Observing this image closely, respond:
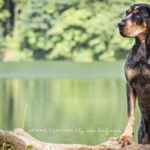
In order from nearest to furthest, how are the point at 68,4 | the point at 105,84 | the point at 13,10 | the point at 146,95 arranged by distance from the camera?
1. the point at 146,95
2. the point at 105,84
3. the point at 68,4
4. the point at 13,10

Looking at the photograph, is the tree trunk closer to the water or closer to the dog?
the water

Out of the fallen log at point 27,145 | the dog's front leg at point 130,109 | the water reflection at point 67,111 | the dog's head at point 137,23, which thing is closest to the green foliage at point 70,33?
the water reflection at point 67,111

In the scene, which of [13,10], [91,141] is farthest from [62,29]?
[91,141]

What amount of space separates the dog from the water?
84 cm

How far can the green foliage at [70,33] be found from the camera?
62.0 meters

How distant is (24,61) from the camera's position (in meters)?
62.7

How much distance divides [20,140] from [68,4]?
62.4m

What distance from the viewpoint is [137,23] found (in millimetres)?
5500

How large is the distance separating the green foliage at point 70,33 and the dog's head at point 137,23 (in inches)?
2123

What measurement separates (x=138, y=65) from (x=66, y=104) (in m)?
22.0

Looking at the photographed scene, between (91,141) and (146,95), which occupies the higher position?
(146,95)

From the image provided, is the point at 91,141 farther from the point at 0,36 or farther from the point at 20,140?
the point at 0,36

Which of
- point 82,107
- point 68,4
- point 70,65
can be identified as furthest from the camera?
point 68,4

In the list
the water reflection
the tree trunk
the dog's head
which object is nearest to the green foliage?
the tree trunk
